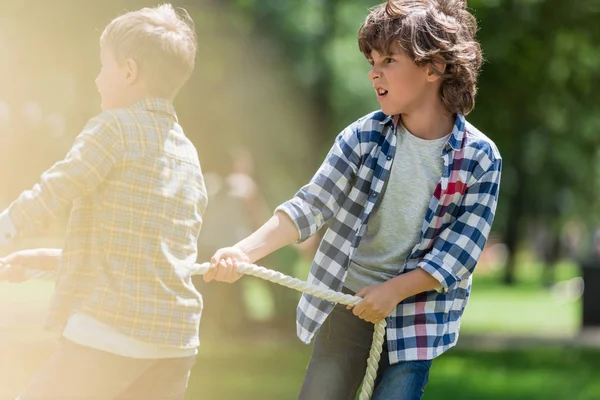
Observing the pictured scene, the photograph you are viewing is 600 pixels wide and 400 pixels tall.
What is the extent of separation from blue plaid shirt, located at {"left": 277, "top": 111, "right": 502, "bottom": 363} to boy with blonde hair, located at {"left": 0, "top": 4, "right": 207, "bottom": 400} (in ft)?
1.81

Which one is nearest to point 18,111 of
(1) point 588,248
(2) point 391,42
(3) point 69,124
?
(3) point 69,124

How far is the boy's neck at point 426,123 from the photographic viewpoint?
3602 millimetres

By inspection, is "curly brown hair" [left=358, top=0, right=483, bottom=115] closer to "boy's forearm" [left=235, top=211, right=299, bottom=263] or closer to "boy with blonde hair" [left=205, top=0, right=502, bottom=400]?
"boy with blonde hair" [left=205, top=0, right=502, bottom=400]

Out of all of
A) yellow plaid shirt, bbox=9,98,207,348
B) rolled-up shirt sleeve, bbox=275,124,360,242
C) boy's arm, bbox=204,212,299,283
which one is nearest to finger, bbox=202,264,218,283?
boy's arm, bbox=204,212,299,283

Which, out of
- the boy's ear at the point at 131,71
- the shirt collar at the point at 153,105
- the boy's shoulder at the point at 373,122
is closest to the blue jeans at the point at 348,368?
the boy's shoulder at the point at 373,122

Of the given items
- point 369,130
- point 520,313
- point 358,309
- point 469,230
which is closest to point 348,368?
point 358,309

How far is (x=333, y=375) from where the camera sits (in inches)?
138

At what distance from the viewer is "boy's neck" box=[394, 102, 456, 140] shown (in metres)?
3.60

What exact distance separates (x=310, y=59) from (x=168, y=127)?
10258mm

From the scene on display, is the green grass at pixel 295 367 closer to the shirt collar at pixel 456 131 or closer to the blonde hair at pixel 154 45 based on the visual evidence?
the shirt collar at pixel 456 131

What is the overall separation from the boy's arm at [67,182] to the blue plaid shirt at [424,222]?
0.72 metres

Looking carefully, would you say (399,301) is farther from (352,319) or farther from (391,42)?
(391,42)

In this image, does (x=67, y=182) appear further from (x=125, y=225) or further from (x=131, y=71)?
(x=131, y=71)

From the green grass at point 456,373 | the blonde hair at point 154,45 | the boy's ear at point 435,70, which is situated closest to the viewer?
the blonde hair at point 154,45
